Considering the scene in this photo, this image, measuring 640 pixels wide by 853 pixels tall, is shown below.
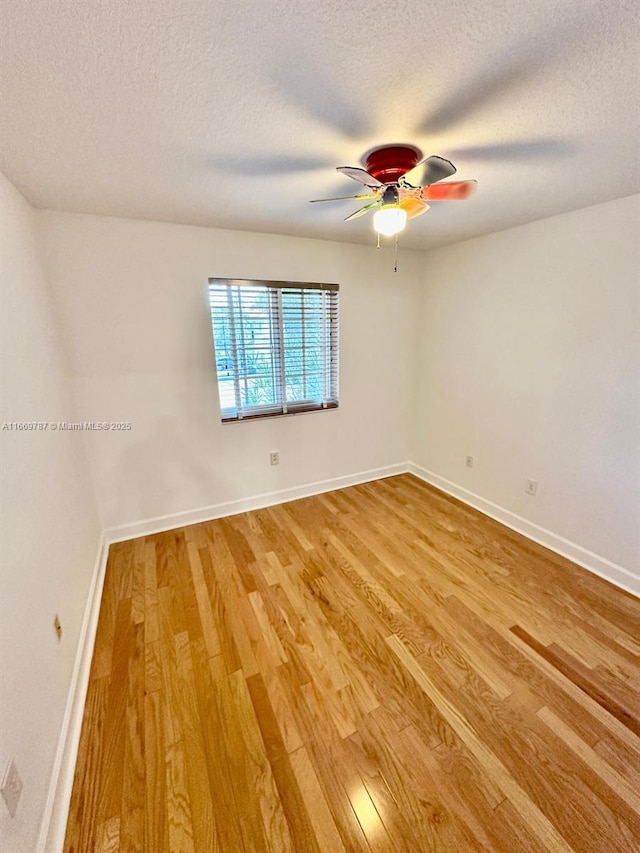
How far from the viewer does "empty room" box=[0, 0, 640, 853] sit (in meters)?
0.92

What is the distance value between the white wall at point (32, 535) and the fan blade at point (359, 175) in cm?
138

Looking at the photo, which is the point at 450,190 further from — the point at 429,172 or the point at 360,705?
the point at 360,705

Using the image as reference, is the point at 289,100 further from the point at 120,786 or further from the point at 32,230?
the point at 120,786

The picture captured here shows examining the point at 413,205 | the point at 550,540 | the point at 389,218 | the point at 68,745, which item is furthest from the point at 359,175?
the point at 550,540

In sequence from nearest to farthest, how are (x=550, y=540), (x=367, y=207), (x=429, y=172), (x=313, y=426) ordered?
(x=429, y=172)
(x=367, y=207)
(x=550, y=540)
(x=313, y=426)

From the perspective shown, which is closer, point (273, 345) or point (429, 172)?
point (429, 172)

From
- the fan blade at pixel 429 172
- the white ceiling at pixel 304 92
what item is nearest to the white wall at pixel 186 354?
the white ceiling at pixel 304 92

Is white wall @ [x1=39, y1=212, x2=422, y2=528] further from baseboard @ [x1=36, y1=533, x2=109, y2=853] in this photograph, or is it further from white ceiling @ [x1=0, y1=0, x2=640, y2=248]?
baseboard @ [x1=36, y1=533, x2=109, y2=853]

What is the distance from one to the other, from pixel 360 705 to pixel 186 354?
2.28 metres

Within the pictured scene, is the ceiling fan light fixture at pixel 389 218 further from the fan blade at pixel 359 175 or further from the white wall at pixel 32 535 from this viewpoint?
the white wall at pixel 32 535

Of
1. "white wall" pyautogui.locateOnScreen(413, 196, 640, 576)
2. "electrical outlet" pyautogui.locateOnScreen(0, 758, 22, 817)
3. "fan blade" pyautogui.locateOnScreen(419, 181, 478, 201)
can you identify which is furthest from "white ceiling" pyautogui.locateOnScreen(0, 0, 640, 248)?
"electrical outlet" pyautogui.locateOnScreen(0, 758, 22, 817)

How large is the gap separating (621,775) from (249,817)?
50.7 inches

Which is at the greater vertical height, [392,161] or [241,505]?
[392,161]

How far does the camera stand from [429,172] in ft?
3.87
